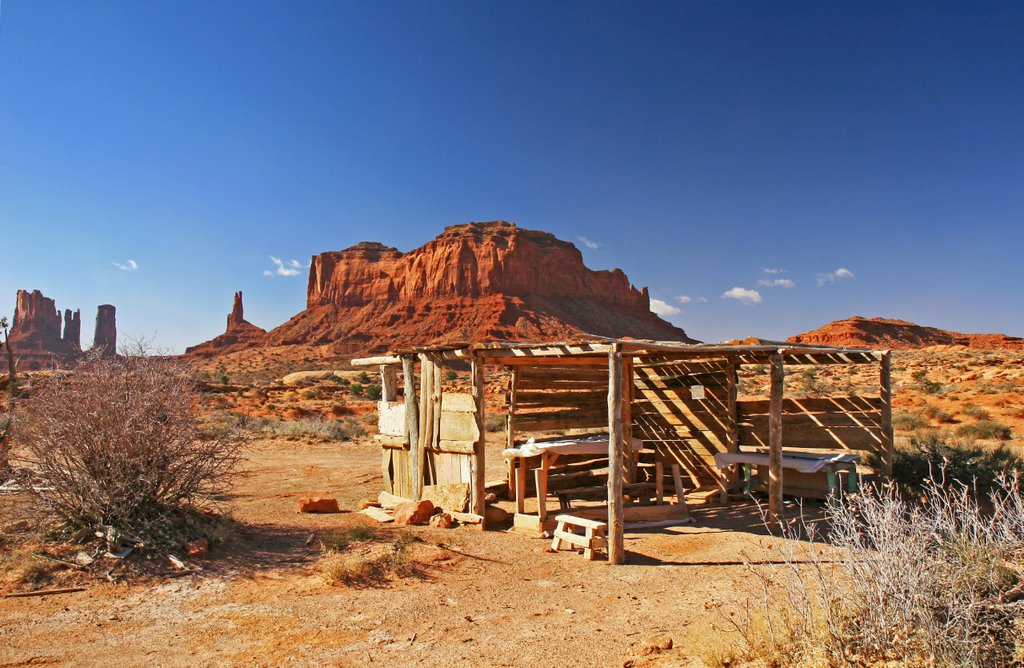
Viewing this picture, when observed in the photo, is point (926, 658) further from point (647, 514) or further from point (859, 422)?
point (859, 422)

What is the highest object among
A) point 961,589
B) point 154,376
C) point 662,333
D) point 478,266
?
point 478,266

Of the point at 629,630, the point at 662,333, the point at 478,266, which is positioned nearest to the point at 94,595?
the point at 629,630

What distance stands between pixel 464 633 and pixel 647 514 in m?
4.28

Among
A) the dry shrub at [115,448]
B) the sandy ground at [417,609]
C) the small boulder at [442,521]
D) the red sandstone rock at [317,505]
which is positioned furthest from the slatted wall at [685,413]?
the dry shrub at [115,448]

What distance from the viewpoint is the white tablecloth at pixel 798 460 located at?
8289 millimetres

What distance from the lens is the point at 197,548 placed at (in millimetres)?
6430

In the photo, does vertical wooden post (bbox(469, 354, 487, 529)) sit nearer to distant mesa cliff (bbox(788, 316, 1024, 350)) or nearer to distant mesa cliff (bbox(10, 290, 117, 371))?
distant mesa cliff (bbox(788, 316, 1024, 350))

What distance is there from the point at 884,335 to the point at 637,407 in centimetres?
7517

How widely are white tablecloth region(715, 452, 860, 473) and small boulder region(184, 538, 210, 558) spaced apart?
670 cm

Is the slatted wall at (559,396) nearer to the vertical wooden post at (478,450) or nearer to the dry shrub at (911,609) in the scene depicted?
the vertical wooden post at (478,450)

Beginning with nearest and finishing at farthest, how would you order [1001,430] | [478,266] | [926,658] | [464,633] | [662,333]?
[926,658] < [464,633] < [1001,430] < [478,266] < [662,333]

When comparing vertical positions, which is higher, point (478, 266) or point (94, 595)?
point (478, 266)

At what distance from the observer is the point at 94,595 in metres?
5.52

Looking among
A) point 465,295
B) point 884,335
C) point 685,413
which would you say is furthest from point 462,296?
point 685,413
